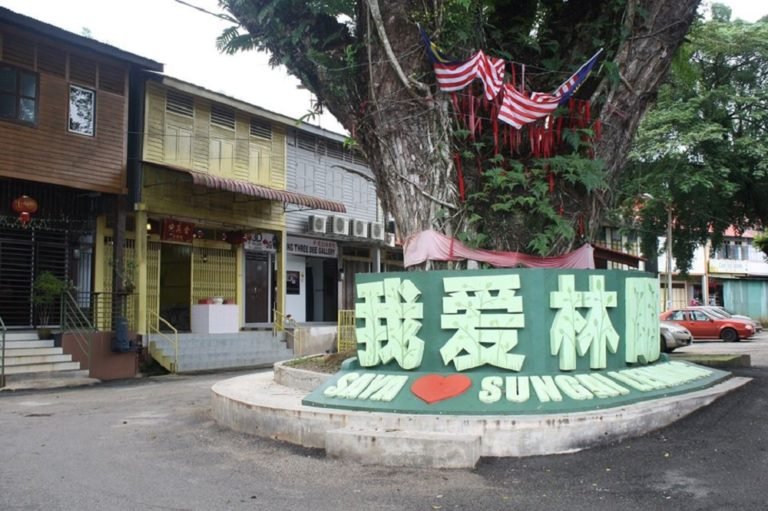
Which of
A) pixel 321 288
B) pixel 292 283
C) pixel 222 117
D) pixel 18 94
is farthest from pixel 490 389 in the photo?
pixel 321 288

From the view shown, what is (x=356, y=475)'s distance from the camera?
20.0 feet

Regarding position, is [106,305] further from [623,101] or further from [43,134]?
[623,101]

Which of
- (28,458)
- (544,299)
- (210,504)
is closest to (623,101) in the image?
(544,299)

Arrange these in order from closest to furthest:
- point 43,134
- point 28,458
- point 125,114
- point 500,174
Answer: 1. point 28,458
2. point 500,174
3. point 43,134
4. point 125,114

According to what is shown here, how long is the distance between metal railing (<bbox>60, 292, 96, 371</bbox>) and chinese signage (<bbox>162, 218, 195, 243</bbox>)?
11.7 feet

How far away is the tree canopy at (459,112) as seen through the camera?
8914mm

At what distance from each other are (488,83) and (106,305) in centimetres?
1255

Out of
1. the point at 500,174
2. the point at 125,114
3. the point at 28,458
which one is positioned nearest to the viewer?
the point at 28,458

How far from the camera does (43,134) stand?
50.3 feet

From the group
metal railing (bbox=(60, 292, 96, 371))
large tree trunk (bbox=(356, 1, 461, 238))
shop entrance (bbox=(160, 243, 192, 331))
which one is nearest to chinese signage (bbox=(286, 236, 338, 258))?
shop entrance (bbox=(160, 243, 192, 331))

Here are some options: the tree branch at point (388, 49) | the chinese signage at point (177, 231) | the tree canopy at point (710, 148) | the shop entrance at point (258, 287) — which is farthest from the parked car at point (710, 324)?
the tree branch at point (388, 49)

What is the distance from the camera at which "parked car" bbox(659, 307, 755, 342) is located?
87.0ft

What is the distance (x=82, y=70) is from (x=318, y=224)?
931cm

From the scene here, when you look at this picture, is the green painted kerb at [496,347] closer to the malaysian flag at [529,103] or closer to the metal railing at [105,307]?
the malaysian flag at [529,103]
